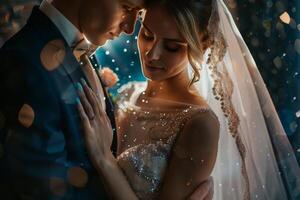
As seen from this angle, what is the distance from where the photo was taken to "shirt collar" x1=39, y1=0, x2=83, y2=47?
786mm

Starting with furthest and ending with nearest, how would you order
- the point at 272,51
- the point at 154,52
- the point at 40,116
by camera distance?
the point at 272,51 → the point at 154,52 → the point at 40,116

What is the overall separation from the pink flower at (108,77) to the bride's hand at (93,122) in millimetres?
81

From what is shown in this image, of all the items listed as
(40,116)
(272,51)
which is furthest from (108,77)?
(272,51)

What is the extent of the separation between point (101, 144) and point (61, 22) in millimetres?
166

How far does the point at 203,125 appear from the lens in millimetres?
888

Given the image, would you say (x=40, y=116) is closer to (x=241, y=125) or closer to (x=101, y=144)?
(x=101, y=144)

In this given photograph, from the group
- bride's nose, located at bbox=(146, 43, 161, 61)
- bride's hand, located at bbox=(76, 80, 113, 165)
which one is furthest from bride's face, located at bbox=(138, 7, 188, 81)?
bride's hand, located at bbox=(76, 80, 113, 165)

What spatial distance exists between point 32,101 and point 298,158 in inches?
19.4

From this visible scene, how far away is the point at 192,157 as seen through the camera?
872mm

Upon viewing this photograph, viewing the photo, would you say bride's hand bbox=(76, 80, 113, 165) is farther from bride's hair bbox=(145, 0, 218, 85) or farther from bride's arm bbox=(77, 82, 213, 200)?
bride's hair bbox=(145, 0, 218, 85)

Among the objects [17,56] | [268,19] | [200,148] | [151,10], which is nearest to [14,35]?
[17,56]

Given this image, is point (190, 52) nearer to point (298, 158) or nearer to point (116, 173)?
point (116, 173)

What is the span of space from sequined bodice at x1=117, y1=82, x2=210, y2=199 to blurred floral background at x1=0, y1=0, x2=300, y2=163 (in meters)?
0.06

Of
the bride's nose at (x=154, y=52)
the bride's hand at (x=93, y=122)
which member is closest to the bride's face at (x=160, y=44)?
the bride's nose at (x=154, y=52)
